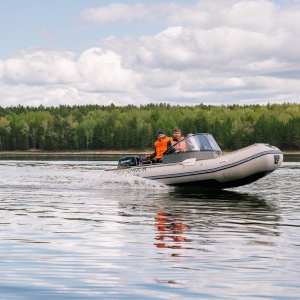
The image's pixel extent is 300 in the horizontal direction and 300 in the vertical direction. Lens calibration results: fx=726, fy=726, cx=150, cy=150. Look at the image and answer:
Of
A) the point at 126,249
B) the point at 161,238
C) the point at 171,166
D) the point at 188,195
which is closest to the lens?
the point at 126,249

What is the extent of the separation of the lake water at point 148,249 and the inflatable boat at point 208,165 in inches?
106

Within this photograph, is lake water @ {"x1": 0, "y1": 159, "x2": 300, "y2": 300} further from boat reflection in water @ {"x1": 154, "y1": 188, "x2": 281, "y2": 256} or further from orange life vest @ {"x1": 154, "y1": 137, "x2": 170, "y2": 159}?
orange life vest @ {"x1": 154, "y1": 137, "x2": 170, "y2": 159}

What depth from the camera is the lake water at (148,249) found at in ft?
27.8

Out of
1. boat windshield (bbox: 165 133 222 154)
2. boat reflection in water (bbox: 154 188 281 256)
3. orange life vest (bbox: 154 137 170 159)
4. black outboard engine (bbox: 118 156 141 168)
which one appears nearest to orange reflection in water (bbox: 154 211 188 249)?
boat reflection in water (bbox: 154 188 281 256)

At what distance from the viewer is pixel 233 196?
23.3 meters

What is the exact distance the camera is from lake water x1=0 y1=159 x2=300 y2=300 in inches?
334

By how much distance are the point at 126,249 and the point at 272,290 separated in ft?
10.8

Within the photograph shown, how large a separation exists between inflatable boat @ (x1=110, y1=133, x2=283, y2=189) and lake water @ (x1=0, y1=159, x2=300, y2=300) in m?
2.69

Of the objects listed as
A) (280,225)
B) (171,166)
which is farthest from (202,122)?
(280,225)

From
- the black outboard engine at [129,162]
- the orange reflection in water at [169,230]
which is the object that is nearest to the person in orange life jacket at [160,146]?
the black outboard engine at [129,162]

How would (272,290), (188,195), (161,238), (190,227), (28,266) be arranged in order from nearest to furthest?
(272,290) < (28,266) < (161,238) < (190,227) < (188,195)

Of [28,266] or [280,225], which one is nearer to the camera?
[28,266]

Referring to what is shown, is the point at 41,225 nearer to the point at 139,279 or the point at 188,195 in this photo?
the point at 139,279

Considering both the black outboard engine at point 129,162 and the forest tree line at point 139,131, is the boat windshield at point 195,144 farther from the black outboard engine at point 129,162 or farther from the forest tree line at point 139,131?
the forest tree line at point 139,131
